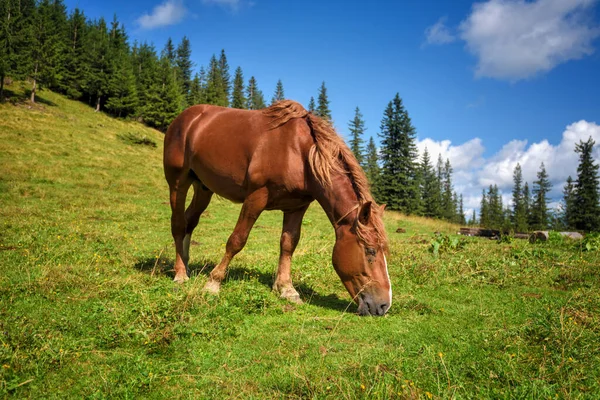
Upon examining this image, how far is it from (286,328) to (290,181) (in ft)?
6.59

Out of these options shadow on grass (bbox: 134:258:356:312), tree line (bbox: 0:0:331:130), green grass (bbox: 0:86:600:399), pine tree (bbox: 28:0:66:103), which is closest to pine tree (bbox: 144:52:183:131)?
tree line (bbox: 0:0:331:130)

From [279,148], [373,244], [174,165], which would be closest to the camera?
[373,244]

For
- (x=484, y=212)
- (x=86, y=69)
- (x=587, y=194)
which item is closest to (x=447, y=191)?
(x=484, y=212)

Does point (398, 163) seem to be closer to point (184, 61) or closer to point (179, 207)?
point (179, 207)

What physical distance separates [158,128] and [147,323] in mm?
62154

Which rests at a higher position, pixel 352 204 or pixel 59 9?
pixel 59 9

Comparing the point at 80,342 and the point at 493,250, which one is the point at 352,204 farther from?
the point at 493,250

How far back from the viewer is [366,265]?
463 cm

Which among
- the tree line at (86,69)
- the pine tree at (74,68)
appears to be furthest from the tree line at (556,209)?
the pine tree at (74,68)

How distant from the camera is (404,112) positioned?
43.4m

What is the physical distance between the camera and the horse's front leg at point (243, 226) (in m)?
5.28

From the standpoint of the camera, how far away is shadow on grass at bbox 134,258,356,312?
213 inches

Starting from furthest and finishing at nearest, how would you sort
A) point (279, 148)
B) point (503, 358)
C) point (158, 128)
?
point (158, 128)
point (279, 148)
point (503, 358)

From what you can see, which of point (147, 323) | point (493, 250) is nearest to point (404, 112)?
point (493, 250)
